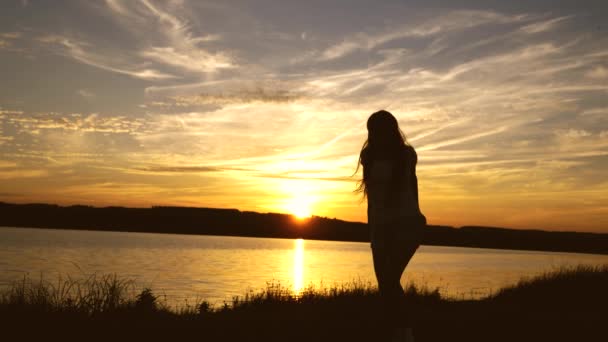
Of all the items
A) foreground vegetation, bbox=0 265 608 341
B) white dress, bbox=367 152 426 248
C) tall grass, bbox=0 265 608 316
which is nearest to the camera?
white dress, bbox=367 152 426 248

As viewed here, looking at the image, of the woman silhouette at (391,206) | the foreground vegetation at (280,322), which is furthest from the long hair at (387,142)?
the foreground vegetation at (280,322)

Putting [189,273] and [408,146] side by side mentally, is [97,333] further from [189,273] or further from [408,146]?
[189,273]

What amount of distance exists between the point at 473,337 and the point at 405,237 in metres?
3.78

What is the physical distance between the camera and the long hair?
19.5 ft

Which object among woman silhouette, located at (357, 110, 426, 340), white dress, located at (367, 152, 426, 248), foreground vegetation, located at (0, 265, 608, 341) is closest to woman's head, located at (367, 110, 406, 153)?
woman silhouette, located at (357, 110, 426, 340)

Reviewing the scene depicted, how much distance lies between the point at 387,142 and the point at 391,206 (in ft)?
2.34

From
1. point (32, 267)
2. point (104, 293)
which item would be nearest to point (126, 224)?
point (32, 267)

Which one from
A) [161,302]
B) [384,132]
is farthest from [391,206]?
[161,302]

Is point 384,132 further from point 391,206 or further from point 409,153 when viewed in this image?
point 391,206

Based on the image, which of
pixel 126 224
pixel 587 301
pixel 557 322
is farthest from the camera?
pixel 126 224

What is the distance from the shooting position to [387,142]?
602 cm

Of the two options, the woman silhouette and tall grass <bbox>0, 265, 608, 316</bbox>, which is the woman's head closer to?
the woman silhouette

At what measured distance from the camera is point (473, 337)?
8750 millimetres

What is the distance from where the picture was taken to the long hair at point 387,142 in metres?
5.95
